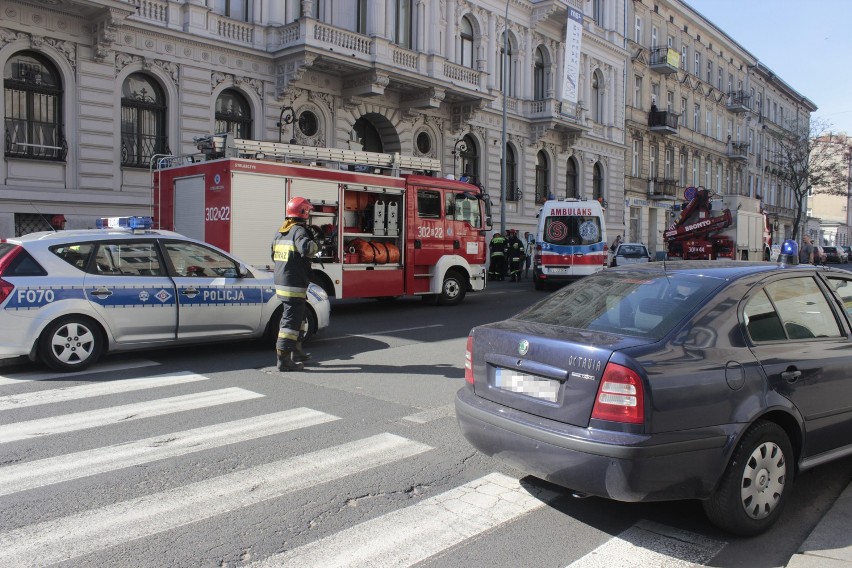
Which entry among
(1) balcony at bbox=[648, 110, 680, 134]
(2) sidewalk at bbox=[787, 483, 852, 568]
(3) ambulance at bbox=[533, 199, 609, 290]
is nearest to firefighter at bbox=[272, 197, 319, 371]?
(2) sidewalk at bbox=[787, 483, 852, 568]

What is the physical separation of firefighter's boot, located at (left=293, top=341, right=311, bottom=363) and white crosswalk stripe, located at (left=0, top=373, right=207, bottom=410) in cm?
108

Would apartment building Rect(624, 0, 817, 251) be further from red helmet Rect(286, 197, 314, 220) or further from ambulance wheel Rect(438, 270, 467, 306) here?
red helmet Rect(286, 197, 314, 220)

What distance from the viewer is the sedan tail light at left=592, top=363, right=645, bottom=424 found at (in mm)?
3506

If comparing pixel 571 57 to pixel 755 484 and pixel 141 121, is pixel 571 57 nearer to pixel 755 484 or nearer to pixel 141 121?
pixel 141 121

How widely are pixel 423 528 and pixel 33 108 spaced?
17748mm

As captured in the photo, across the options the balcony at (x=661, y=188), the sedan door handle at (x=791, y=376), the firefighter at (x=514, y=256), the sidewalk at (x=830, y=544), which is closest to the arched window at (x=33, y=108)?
the firefighter at (x=514, y=256)

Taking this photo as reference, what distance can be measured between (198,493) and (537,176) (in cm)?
3241

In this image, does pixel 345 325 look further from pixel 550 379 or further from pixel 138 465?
pixel 550 379

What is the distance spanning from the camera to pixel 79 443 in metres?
5.22

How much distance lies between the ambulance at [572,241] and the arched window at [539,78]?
625 inches

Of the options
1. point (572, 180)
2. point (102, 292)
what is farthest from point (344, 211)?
point (572, 180)

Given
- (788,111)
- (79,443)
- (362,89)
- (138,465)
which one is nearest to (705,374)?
(138,465)

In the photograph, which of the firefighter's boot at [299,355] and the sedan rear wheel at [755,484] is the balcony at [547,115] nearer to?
the firefighter's boot at [299,355]

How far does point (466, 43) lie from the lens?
30.3 metres
